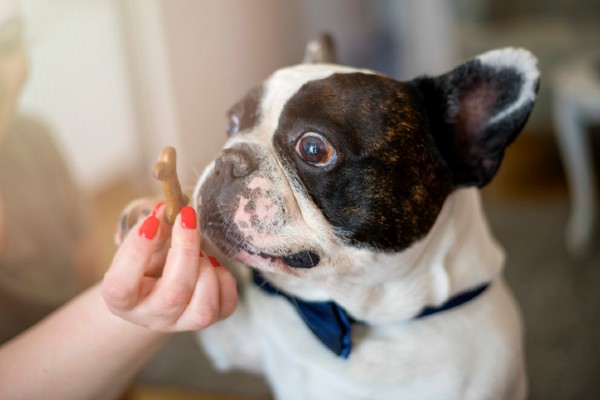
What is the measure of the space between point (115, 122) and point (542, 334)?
2.08 m

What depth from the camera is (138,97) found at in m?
3.16

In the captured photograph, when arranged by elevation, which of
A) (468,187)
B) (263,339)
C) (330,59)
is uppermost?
(330,59)

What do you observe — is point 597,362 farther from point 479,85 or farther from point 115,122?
point 115,122

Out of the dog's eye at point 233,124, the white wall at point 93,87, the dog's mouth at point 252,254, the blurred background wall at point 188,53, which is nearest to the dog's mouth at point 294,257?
the dog's mouth at point 252,254

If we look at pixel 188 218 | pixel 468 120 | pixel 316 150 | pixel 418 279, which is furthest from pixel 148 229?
pixel 468 120

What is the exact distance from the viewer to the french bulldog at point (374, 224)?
91cm

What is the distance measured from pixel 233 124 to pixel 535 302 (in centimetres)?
165

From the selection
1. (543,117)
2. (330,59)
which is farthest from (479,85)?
(543,117)

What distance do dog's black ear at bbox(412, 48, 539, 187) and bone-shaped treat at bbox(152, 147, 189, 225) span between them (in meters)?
0.41

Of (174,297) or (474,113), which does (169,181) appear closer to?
(174,297)

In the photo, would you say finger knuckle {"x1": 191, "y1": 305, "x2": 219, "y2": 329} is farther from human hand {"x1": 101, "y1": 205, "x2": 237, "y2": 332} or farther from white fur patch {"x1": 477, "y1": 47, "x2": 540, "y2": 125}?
white fur patch {"x1": 477, "y1": 47, "x2": 540, "y2": 125}

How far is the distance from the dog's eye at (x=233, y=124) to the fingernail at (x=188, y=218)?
1.00ft

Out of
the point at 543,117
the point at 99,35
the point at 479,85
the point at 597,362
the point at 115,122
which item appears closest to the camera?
the point at 479,85

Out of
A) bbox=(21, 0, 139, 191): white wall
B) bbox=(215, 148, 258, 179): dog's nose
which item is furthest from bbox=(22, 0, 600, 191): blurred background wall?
bbox=(215, 148, 258, 179): dog's nose
